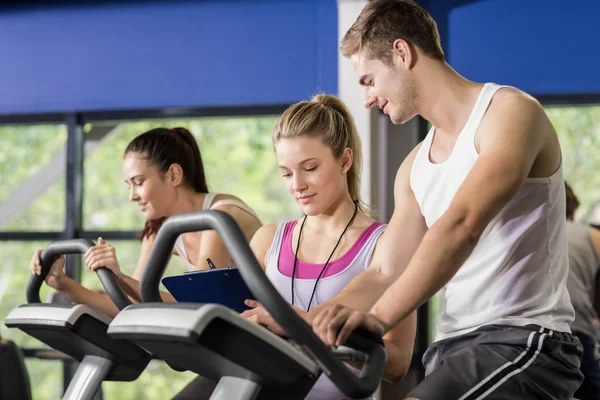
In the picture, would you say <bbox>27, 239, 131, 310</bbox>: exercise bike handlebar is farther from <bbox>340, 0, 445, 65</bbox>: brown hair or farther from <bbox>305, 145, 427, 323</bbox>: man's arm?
<bbox>340, 0, 445, 65</bbox>: brown hair

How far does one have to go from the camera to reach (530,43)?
16.8 ft

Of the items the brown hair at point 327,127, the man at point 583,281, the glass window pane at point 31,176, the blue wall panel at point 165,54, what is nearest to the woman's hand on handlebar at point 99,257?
the brown hair at point 327,127

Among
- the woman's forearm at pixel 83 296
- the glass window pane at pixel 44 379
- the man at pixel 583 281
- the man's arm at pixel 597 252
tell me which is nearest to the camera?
the woman's forearm at pixel 83 296

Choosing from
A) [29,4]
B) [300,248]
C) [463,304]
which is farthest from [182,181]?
[29,4]

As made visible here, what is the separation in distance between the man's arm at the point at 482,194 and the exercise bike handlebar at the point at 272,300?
0.52 ft

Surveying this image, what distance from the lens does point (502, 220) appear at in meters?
1.77

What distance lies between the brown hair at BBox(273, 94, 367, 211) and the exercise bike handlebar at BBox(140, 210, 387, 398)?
0.91 metres

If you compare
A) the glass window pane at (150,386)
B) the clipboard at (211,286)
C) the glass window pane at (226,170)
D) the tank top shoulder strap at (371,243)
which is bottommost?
the glass window pane at (150,386)

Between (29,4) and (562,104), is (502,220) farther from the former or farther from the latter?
(29,4)

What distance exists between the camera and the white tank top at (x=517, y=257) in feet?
5.74

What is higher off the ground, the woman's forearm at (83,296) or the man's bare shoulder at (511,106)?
the man's bare shoulder at (511,106)

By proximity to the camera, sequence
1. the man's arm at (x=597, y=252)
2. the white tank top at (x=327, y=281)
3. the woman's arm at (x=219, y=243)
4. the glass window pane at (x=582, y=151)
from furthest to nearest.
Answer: the glass window pane at (x=582, y=151), the man's arm at (x=597, y=252), the woman's arm at (x=219, y=243), the white tank top at (x=327, y=281)

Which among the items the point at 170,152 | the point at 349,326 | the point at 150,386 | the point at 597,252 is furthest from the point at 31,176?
the point at 349,326

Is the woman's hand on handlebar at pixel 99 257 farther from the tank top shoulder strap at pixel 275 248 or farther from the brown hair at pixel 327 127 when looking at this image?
the brown hair at pixel 327 127
